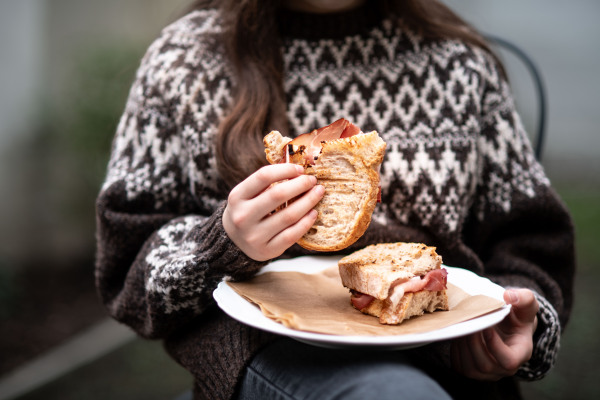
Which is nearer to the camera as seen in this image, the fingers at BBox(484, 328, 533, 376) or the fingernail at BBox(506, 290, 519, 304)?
the fingernail at BBox(506, 290, 519, 304)

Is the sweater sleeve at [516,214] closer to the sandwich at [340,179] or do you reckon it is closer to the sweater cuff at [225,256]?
the sandwich at [340,179]

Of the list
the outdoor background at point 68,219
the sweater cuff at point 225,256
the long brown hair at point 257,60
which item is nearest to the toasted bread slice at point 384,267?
the sweater cuff at point 225,256

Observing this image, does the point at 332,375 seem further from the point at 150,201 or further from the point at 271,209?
the point at 150,201

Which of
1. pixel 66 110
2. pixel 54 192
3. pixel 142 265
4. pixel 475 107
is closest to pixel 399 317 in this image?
pixel 142 265

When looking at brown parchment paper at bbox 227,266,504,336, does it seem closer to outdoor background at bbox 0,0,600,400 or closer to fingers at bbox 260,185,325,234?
fingers at bbox 260,185,325,234

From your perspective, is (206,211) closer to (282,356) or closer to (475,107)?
(282,356)

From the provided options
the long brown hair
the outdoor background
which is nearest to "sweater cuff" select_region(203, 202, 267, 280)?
the long brown hair

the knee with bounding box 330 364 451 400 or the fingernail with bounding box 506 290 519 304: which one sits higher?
the fingernail with bounding box 506 290 519 304

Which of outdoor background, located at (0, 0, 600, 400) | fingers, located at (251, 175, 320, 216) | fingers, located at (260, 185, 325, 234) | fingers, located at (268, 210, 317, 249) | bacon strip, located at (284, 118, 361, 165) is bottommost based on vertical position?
outdoor background, located at (0, 0, 600, 400)
